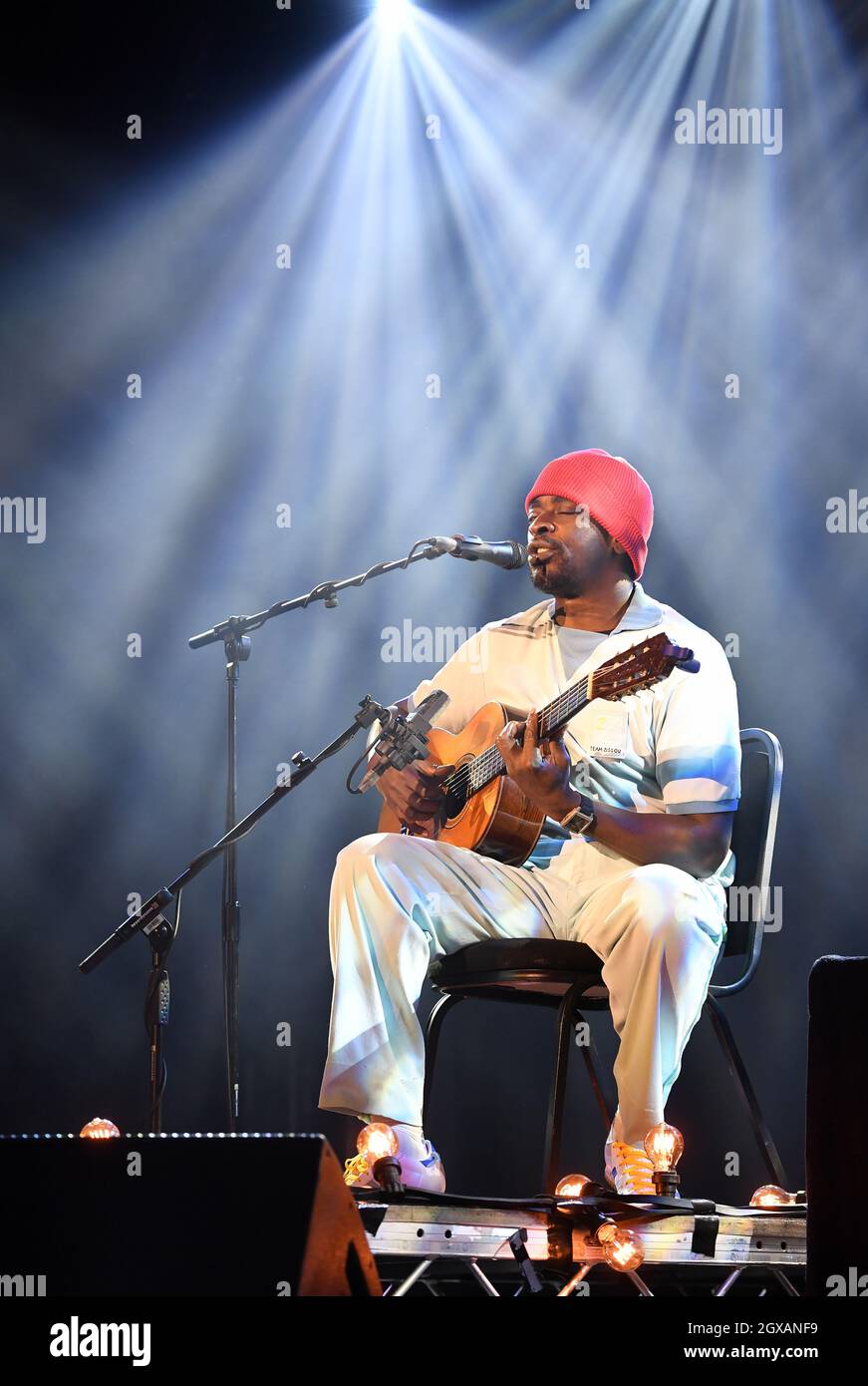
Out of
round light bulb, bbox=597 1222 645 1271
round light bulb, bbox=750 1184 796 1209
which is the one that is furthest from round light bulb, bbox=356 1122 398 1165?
round light bulb, bbox=750 1184 796 1209

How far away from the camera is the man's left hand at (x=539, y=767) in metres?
3.19

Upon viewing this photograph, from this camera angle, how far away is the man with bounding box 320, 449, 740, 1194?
10.0 feet

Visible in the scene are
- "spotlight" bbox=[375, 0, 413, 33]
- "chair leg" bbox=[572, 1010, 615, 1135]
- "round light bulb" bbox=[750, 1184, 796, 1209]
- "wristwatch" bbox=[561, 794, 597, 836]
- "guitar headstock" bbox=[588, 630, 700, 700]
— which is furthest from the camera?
"spotlight" bbox=[375, 0, 413, 33]

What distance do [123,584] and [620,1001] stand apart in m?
2.28

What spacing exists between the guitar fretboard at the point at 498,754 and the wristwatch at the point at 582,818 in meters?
0.17

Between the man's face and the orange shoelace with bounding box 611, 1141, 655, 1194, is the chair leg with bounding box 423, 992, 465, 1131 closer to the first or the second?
the orange shoelace with bounding box 611, 1141, 655, 1194

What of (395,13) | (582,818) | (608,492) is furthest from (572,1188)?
(395,13)

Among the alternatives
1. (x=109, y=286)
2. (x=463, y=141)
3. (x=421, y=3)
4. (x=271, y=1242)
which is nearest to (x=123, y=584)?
(x=109, y=286)

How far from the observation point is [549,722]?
3.28 metres

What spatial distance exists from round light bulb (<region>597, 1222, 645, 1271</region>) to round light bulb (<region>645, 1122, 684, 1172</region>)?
31cm

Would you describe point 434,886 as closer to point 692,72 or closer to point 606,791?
point 606,791

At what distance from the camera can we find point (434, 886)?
3355 mm

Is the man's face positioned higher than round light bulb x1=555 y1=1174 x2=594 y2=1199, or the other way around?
the man's face

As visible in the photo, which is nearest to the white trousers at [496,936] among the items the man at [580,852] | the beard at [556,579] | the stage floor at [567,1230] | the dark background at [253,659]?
the man at [580,852]
